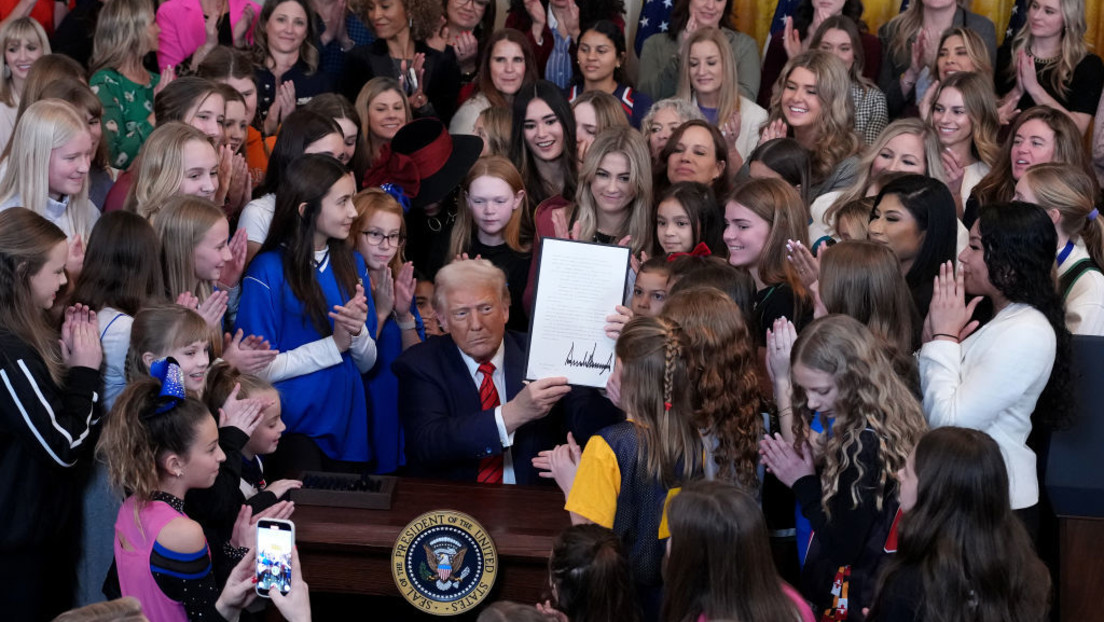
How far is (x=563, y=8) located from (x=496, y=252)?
8.27 feet

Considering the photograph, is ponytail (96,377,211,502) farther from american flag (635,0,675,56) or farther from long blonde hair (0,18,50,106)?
american flag (635,0,675,56)

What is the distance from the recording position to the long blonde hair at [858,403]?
3561 millimetres

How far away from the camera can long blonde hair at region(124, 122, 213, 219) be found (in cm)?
509

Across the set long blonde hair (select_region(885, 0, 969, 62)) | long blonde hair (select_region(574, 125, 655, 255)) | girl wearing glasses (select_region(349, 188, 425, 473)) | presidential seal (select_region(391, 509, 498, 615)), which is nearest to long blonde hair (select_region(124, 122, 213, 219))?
girl wearing glasses (select_region(349, 188, 425, 473))

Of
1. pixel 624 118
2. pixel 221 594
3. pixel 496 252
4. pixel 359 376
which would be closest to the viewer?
pixel 221 594

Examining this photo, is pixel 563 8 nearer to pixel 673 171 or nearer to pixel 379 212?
pixel 673 171

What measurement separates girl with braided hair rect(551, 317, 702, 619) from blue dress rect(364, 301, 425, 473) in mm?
1701

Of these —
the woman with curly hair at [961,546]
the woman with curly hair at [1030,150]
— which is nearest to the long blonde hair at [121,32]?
the woman with curly hair at [1030,150]

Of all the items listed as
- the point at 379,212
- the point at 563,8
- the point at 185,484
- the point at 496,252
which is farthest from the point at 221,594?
the point at 563,8

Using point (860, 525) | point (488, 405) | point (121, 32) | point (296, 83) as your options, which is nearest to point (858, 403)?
point (860, 525)

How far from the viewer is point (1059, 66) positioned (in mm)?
6773

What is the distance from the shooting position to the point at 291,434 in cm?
491

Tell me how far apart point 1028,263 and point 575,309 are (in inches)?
56.2

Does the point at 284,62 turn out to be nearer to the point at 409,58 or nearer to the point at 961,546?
the point at 409,58
